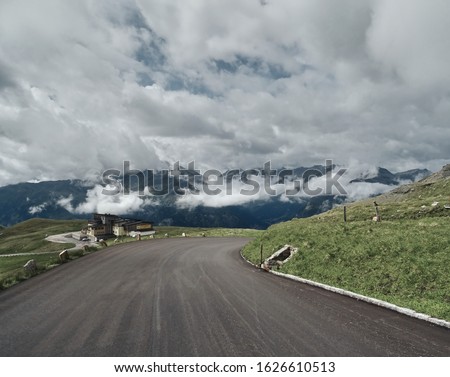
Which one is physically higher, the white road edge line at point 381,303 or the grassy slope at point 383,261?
the grassy slope at point 383,261

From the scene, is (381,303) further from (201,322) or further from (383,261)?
(201,322)

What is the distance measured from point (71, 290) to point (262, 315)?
11996mm

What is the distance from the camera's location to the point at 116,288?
1820cm

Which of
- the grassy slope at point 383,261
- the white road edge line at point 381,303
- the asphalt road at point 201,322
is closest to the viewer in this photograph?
the asphalt road at point 201,322

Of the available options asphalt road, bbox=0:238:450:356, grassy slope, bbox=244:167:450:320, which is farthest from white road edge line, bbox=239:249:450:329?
grassy slope, bbox=244:167:450:320

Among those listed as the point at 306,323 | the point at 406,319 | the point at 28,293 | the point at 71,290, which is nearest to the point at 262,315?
the point at 306,323

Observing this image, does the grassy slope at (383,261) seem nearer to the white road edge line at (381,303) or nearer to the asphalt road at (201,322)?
the white road edge line at (381,303)

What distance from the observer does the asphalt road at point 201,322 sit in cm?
959

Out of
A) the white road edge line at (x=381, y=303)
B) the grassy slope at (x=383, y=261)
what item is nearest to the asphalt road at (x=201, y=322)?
the white road edge line at (x=381, y=303)

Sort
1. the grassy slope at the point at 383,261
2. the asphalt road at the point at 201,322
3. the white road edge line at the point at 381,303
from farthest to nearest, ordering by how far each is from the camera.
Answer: the grassy slope at the point at 383,261 < the white road edge line at the point at 381,303 < the asphalt road at the point at 201,322

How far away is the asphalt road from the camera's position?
377 inches

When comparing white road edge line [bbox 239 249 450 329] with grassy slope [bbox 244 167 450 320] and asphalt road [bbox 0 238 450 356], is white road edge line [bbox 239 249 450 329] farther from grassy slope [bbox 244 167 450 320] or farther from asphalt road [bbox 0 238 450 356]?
grassy slope [bbox 244 167 450 320]

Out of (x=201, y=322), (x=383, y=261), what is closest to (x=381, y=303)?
(x=383, y=261)
